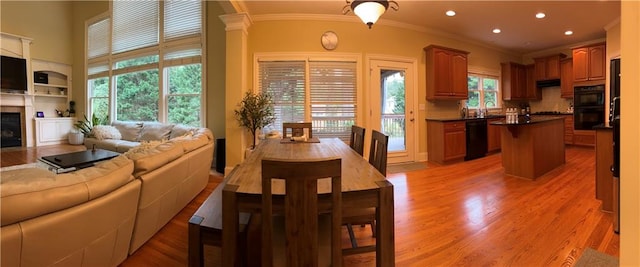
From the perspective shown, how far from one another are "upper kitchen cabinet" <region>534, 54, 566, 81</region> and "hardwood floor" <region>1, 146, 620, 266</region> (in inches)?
160

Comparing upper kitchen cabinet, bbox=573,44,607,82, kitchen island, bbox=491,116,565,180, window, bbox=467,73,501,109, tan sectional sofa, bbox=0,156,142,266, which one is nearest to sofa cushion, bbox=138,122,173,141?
tan sectional sofa, bbox=0,156,142,266

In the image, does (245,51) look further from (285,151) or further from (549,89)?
(549,89)

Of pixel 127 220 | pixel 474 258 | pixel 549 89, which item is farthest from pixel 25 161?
pixel 549 89

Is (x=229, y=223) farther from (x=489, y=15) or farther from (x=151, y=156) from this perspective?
(x=489, y=15)

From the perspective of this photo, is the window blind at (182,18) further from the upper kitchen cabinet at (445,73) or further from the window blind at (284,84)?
the upper kitchen cabinet at (445,73)

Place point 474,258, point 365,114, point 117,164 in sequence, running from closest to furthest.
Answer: point 117,164, point 474,258, point 365,114

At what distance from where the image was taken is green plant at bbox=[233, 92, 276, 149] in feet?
14.0

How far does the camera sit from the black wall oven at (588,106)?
19.0ft

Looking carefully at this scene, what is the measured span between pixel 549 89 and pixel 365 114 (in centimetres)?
579

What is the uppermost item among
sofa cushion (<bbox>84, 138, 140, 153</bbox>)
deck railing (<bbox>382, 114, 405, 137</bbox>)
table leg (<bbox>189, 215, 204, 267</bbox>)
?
deck railing (<bbox>382, 114, 405, 137</bbox>)

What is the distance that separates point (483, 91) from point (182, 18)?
6971mm

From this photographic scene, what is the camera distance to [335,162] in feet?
3.75

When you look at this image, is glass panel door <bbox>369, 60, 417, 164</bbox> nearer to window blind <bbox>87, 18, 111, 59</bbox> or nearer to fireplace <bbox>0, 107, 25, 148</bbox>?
window blind <bbox>87, 18, 111, 59</bbox>

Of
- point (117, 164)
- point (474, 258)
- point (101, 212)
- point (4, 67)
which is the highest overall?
point (4, 67)
